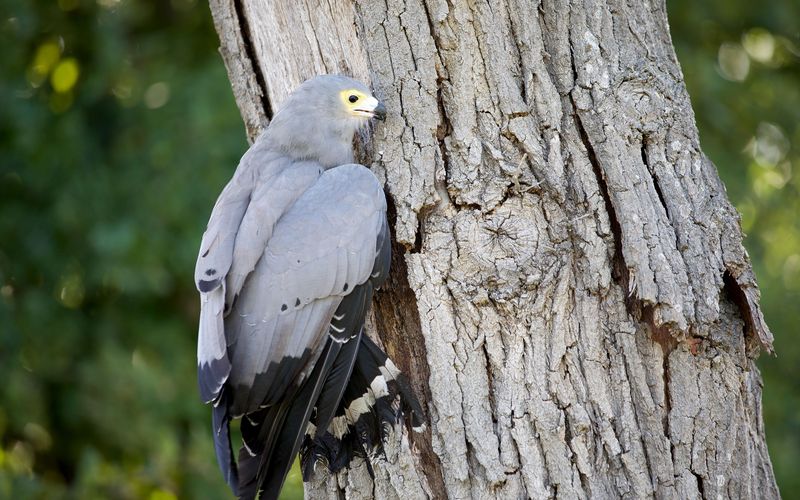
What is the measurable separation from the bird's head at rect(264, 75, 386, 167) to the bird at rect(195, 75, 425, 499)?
1 centimetres

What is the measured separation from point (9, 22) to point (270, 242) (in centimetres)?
332

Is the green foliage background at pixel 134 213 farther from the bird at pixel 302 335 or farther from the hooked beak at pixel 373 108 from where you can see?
the hooked beak at pixel 373 108

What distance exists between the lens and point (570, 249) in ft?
8.77

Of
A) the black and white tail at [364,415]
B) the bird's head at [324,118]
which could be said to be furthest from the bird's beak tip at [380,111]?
the black and white tail at [364,415]

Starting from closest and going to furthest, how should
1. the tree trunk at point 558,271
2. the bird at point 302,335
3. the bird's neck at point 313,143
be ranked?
the tree trunk at point 558,271 < the bird at point 302,335 < the bird's neck at point 313,143

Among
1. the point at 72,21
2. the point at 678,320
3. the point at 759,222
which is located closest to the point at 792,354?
the point at 759,222

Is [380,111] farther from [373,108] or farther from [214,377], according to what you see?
[214,377]

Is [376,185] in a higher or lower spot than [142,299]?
higher

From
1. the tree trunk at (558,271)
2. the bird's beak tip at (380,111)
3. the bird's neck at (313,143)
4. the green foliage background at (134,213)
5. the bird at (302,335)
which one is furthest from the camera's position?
the green foliage background at (134,213)

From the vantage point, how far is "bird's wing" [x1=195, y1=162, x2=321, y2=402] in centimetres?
270

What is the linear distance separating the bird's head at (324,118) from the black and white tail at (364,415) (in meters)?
0.76

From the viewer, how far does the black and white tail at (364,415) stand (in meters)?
2.72

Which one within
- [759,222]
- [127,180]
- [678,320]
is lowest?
[759,222]

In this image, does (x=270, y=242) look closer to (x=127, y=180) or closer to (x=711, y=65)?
(x=127, y=180)
